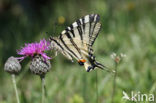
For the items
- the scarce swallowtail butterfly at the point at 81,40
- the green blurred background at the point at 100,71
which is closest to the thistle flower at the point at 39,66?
the scarce swallowtail butterfly at the point at 81,40

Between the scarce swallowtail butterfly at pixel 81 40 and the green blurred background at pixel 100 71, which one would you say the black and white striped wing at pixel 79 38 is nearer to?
the scarce swallowtail butterfly at pixel 81 40

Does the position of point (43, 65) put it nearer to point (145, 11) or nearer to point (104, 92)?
point (104, 92)

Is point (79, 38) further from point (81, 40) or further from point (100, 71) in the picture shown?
point (100, 71)

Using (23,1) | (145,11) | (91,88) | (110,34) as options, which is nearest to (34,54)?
(91,88)

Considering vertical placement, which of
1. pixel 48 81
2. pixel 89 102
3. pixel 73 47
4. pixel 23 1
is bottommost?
pixel 89 102

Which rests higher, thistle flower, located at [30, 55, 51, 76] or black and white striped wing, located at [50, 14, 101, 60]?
black and white striped wing, located at [50, 14, 101, 60]

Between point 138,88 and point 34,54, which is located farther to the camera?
point 138,88

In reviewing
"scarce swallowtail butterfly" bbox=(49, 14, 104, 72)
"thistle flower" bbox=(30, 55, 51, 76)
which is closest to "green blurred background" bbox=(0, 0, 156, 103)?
"scarce swallowtail butterfly" bbox=(49, 14, 104, 72)

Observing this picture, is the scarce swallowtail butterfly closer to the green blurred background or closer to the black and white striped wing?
the black and white striped wing
